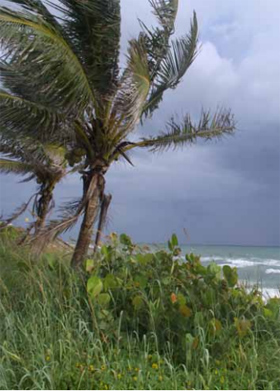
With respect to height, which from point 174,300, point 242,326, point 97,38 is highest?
point 97,38

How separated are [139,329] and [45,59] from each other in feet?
10.5

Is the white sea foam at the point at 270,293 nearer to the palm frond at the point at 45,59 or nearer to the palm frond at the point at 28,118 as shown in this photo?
the palm frond at the point at 45,59

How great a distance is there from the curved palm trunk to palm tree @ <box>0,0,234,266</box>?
1cm

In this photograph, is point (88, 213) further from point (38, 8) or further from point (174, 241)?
point (38, 8)

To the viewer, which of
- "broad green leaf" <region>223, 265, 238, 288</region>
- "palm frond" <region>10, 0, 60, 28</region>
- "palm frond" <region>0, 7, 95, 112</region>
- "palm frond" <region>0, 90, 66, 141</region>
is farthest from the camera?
"palm frond" <region>0, 90, 66, 141</region>

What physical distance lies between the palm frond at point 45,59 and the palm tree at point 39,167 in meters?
2.80

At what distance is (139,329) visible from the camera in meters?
4.57

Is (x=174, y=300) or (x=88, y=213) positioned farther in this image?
(x=88, y=213)

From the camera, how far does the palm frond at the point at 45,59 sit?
17.1 ft

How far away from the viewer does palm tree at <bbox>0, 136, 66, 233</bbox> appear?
9.28 m

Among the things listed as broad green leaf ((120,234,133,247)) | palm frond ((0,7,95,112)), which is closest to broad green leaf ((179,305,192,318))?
broad green leaf ((120,234,133,247))

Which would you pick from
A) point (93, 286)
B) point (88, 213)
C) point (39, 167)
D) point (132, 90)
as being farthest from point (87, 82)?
point (39, 167)

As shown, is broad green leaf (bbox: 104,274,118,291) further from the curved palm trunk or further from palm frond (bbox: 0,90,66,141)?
palm frond (bbox: 0,90,66,141)

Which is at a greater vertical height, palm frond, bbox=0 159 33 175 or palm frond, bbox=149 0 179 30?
palm frond, bbox=149 0 179 30
